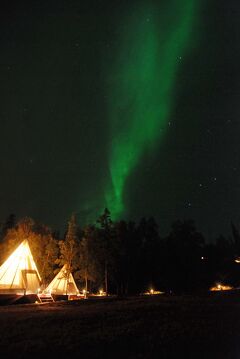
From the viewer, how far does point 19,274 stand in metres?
Result: 29.9

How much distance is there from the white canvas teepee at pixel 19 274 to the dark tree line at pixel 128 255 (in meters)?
9.59

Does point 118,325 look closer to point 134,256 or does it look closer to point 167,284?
point 134,256

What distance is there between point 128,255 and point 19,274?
3147cm

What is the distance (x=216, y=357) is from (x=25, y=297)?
24431mm

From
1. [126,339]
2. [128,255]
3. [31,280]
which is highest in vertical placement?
[128,255]

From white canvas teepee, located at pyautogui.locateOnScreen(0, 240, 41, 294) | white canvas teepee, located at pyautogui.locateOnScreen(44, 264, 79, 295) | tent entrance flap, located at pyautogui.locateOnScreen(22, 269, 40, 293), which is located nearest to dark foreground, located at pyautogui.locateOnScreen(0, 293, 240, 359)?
white canvas teepee, located at pyautogui.locateOnScreen(0, 240, 41, 294)

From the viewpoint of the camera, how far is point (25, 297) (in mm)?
26922

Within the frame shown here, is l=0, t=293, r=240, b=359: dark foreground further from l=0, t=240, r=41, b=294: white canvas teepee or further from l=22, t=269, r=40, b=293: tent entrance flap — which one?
l=22, t=269, r=40, b=293: tent entrance flap

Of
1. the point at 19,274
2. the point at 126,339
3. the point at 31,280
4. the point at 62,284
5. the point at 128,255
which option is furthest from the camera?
the point at 128,255

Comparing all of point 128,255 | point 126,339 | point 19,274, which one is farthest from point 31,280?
point 128,255

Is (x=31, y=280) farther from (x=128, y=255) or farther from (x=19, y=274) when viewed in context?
(x=128, y=255)

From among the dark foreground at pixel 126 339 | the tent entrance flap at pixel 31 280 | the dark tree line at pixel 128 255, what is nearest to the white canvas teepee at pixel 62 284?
the dark tree line at pixel 128 255

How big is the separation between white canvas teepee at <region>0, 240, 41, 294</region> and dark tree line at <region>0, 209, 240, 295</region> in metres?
9.59

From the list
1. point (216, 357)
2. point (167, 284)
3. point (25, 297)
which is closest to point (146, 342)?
point (216, 357)
